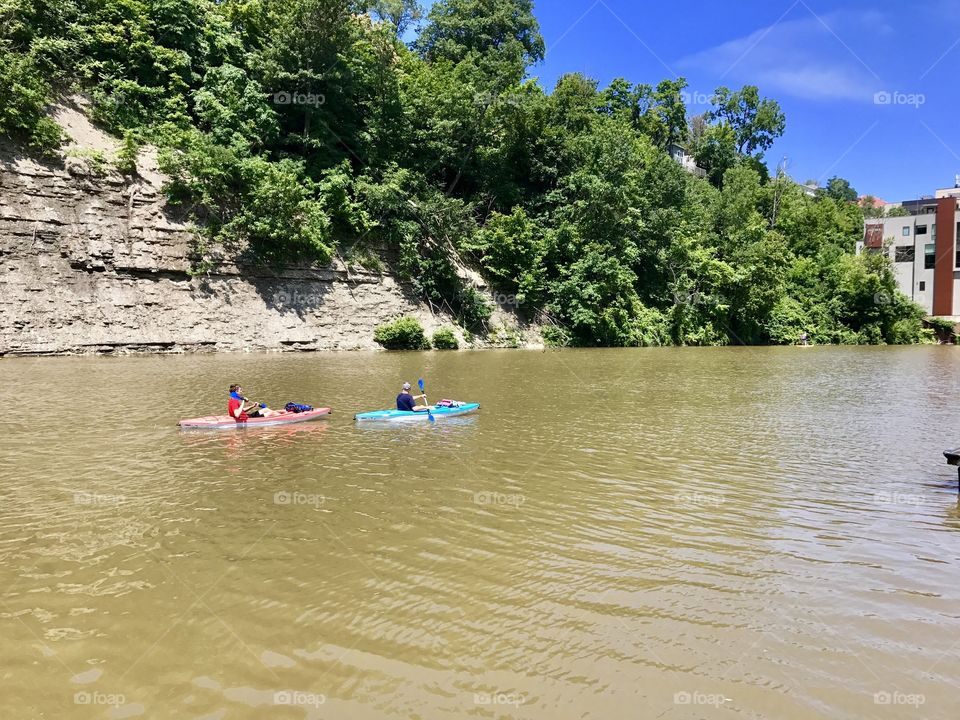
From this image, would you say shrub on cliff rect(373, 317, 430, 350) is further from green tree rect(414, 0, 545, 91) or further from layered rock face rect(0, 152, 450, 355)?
green tree rect(414, 0, 545, 91)

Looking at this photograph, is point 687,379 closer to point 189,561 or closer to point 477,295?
point 477,295

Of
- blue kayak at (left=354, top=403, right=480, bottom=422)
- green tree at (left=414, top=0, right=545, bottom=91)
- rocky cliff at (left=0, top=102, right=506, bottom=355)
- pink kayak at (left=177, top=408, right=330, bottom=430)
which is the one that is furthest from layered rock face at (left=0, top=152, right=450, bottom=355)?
green tree at (left=414, top=0, right=545, bottom=91)

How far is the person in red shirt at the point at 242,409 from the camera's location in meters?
14.0

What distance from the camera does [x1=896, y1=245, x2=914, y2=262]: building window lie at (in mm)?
63750

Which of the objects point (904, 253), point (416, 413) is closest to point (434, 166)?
point (416, 413)

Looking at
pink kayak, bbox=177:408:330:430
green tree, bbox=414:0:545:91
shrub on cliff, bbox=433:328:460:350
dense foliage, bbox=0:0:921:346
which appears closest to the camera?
pink kayak, bbox=177:408:330:430

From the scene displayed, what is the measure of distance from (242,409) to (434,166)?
100 feet

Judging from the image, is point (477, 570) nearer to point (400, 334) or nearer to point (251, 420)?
point (251, 420)

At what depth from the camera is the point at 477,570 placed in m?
6.50

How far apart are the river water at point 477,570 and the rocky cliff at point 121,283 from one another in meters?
13.9

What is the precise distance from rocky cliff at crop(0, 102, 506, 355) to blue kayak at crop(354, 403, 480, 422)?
56.7 ft

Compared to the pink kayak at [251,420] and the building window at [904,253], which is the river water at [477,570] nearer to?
the pink kayak at [251,420]

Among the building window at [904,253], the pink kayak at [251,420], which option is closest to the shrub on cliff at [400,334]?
the pink kayak at [251,420]

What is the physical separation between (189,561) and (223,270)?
1045 inches
